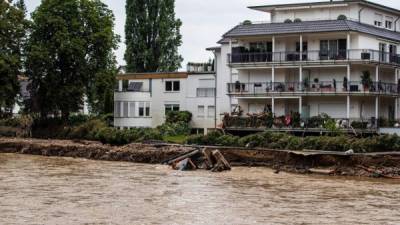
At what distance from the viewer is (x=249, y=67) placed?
6694 centimetres

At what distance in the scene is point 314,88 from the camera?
6397 cm

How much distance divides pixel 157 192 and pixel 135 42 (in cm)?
5175

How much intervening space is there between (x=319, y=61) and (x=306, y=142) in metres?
12.7

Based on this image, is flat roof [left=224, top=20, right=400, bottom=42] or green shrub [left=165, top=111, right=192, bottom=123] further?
green shrub [left=165, top=111, right=192, bottom=123]

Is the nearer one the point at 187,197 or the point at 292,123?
the point at 187,197

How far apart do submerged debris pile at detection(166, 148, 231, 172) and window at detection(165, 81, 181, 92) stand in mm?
27049

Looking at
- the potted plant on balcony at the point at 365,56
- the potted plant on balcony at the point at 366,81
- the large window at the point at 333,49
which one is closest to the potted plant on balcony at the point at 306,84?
the large window at the point at 333,49

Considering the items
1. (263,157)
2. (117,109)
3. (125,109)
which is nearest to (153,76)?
(125,109)

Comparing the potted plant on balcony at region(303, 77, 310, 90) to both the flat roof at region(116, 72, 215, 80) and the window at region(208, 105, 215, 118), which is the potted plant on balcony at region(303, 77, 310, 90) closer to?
the window at region(208, 105, 215, 118)

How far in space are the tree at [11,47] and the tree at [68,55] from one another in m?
1.04

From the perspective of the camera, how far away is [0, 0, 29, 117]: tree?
72812mm

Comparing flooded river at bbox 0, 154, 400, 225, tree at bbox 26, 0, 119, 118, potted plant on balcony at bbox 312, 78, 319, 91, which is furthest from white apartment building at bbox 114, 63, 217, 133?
flooded river at bbox 0, 154, 400, 225

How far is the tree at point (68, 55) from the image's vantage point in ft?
242

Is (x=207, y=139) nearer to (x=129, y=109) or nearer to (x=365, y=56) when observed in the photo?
(x=365, y=56)
